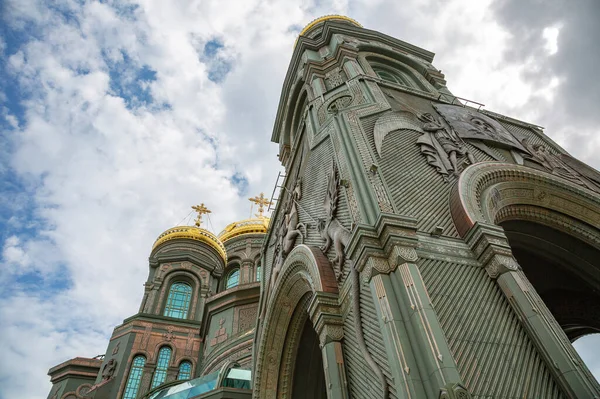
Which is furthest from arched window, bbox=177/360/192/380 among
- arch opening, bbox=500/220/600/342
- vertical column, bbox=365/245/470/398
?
vertical column, bbox=365/245/470/398

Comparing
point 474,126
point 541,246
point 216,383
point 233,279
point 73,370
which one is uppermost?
point 233,279

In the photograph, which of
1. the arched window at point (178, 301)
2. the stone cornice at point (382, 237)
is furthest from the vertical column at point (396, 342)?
the arched window at point (178, 301)

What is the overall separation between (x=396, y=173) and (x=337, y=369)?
12.1ft

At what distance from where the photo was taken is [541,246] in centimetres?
873

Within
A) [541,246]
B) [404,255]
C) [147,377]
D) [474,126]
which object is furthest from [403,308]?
[147,377]

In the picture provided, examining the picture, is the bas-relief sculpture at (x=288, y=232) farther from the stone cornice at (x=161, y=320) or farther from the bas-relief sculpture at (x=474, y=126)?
the stone cornice at (x=161, y=320)

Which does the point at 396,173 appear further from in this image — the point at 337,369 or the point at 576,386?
the point at 576,386

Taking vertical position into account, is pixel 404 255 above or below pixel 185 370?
below

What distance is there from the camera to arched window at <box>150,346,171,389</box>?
17172 mm

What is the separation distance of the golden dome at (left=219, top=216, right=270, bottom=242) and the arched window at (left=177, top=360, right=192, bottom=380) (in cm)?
1062

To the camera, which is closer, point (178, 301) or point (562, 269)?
point (562, 269)

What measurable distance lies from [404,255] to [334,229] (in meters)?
2.00

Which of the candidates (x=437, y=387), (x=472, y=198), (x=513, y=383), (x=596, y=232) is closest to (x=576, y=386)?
(x=513, y=383)

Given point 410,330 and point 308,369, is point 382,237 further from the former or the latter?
point 308,369
